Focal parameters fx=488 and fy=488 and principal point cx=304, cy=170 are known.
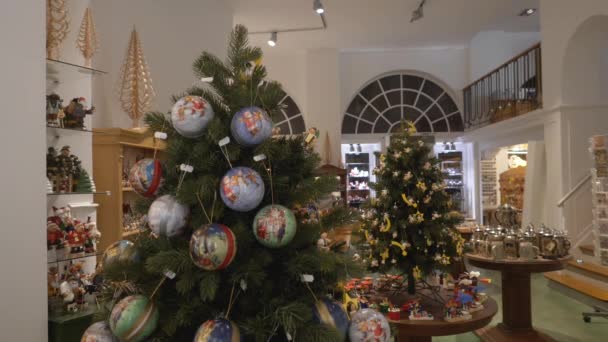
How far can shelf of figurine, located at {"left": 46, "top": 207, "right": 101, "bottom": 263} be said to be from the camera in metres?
2.87

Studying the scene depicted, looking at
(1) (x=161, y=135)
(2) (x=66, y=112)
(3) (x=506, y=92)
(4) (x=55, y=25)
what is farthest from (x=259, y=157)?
(3) (x=506, y=92)

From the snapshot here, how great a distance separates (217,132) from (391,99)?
35.9ft

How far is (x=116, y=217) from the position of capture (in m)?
4.11

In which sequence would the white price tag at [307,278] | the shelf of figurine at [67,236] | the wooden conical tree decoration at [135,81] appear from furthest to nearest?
1. the wooden conical tree decoration at [135,81]
2. the shelf of figurine at [67,236]
3. the white price tag at [307,278]

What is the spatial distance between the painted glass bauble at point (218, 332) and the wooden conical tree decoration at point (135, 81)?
349 cm

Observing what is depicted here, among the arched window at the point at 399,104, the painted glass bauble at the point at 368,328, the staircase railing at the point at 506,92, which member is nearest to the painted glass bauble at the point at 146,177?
the painted glass bauble at the point at 368,328

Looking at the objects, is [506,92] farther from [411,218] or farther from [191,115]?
[191,115]

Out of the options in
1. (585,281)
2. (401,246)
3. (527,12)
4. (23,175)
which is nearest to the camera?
(23,175)

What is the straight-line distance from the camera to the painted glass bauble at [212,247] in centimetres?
125

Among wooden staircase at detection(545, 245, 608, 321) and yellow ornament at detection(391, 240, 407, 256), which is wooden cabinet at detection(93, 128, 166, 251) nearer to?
yellow ornament at detection(391, 240, 407, 256)

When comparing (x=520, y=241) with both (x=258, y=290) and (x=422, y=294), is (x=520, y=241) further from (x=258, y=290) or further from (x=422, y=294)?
(x=258, y=290)

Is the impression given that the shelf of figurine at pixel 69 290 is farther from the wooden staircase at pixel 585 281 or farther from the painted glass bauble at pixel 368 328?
the wooden staircase at pixel 585 281

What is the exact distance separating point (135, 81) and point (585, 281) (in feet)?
18.8

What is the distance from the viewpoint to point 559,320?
519cm
